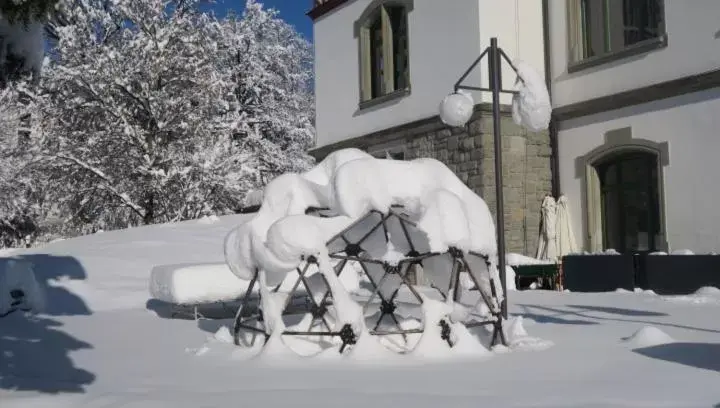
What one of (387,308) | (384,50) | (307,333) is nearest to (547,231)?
(384,50)

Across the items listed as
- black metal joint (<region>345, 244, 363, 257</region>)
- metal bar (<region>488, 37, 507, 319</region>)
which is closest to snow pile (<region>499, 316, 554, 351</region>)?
metal bar (<region>488, 37, 507, 319</region>)

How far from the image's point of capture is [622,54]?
13359 mm

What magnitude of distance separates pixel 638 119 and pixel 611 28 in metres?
1.87

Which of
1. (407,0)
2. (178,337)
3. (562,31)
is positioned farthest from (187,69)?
(178,337)

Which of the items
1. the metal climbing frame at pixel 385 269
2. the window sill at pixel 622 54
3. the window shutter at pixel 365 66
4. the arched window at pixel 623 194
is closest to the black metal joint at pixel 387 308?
the metal climbing frame at pixel 385 269

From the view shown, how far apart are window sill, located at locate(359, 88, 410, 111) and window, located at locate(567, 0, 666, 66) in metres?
3.53

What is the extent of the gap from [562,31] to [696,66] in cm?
296

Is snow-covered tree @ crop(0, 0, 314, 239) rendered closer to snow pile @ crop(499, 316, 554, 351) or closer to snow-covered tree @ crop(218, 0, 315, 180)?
snow-covered tree @ crop(218, 0, 315, 180)

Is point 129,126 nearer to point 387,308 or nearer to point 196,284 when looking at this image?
point 196,284

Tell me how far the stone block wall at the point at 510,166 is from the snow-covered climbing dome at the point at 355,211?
7419mm

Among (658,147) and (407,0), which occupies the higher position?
(407,0)

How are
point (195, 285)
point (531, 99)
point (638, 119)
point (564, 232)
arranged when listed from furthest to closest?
point (564, 232) → point (638, 119) → point (195, 285) → point (531, 99)

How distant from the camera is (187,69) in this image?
22.9m

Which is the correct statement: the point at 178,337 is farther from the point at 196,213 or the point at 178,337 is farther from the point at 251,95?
the point at 251,95
